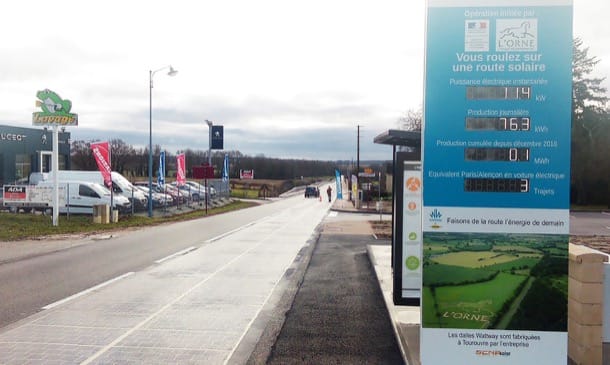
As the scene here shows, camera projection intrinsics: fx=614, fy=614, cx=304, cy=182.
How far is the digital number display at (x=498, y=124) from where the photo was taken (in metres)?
5.88

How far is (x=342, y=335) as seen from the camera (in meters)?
8.43

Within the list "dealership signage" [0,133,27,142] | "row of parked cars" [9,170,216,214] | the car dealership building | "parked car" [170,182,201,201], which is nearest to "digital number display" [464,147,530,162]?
"row of parked cars" [9,170,216,214]

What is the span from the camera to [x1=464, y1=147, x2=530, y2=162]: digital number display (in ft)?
19.3

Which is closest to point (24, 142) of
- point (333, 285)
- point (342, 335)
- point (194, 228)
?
point (194, 228)

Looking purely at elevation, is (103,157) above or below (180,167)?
above

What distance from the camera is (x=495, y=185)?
595 centimetres

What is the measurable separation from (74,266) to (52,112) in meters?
13.7

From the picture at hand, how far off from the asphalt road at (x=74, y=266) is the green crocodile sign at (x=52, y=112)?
20.2 feet

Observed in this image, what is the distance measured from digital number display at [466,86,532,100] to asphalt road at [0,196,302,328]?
7387 mm

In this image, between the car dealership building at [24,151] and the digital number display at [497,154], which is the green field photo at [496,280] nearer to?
the digital number display at [497,154]

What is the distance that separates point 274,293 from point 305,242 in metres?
10.3

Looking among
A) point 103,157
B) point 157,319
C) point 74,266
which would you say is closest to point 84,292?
point 157,319

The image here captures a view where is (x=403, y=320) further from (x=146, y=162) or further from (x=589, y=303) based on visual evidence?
(x=146, y=162)

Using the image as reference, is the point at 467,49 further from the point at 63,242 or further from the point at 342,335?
the point at 63,242
